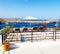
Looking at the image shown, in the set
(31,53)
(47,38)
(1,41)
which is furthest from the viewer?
(47,38)

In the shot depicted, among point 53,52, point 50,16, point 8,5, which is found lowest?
point 53,52

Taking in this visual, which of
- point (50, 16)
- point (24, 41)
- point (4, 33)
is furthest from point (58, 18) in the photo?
point (4, 33)

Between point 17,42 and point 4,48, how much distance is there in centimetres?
191

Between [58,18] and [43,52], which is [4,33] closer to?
[43,52]

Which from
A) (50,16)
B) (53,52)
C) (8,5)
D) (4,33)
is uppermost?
(8,5)

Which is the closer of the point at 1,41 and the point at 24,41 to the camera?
the point at 1,41

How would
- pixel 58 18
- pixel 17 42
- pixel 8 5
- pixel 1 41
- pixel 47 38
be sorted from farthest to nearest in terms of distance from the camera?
pixel 8 5
pixel 58 18
pixel 47 38
pixel 17 42
pixel 1 41

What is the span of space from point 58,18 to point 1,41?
38.9 feet

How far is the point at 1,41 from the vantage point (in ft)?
29.0

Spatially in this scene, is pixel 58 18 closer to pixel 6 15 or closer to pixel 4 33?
pixel 6 15

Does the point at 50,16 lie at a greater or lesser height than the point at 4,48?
greater

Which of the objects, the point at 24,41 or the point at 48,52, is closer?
the point at 48,52

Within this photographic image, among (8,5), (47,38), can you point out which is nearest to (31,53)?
(47,38)

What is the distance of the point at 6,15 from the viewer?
22.4 m
